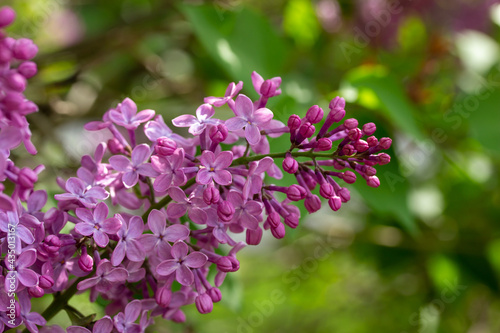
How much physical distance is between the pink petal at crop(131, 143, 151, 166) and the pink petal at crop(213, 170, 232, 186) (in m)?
0.11

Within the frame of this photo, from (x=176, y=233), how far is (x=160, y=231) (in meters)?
0.02

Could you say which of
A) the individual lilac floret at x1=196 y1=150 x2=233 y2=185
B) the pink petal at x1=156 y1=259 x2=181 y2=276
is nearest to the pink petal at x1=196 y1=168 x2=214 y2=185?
the individual lilac floret at x1=196 y1=150 x2=233 y2=185

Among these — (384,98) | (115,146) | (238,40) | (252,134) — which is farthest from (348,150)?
(238,40)

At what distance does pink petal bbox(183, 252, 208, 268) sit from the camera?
0.72 metres

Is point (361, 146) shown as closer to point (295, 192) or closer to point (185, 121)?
point (295, 192)

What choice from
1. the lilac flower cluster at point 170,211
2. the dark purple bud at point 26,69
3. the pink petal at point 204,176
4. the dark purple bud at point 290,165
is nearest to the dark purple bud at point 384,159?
the lilac flower cluster at point 170,211

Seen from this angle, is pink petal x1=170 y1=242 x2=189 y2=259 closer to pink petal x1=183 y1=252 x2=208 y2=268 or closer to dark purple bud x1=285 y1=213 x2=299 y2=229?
pink petal x1=183 y1=252 x2=208 y2=268

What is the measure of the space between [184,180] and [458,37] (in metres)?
1.27

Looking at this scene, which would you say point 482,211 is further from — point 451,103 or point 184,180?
point 184,180

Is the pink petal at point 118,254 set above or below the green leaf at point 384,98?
above

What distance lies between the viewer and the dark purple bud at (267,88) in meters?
0.76

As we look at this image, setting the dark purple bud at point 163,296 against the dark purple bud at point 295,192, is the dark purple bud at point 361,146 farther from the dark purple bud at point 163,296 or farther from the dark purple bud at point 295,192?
the dark purple bud at point 163,296

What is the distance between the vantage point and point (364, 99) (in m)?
1.18

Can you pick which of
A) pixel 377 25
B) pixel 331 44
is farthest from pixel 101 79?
pixel 377 25
